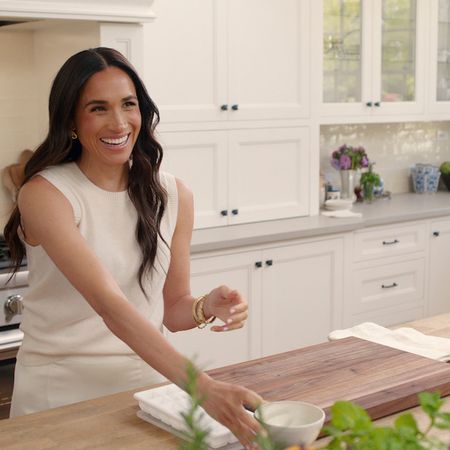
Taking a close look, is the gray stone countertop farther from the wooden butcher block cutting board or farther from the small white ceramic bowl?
the small white ceramic bowl

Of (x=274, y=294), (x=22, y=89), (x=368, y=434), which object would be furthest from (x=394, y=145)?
(x=368, y=434)

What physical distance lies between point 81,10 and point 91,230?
1247mm

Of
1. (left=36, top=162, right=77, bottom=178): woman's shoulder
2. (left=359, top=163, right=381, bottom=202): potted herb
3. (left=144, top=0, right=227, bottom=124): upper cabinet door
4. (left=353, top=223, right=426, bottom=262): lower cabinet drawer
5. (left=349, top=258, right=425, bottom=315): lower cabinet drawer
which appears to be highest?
(left=144, top=0, right=227, bottom=124): upper cabinet door

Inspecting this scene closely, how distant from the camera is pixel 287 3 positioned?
397cm

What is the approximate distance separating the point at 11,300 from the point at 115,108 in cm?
115

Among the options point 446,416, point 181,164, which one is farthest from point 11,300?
point 446,416

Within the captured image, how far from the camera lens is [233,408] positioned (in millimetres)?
1486

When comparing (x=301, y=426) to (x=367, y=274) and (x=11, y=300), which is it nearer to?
(x=11, y=300)

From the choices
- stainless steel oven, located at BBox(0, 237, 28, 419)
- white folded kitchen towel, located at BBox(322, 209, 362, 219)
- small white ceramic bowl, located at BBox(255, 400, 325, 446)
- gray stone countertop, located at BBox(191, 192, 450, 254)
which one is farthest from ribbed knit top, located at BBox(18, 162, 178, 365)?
white folded kitchen towel, located at BBox(322, 209, 362, 219)

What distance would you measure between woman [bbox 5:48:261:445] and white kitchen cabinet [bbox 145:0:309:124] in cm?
147

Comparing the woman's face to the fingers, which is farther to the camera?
the woman's face

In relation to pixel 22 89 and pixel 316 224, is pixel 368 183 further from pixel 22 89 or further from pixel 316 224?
pixel 22 89

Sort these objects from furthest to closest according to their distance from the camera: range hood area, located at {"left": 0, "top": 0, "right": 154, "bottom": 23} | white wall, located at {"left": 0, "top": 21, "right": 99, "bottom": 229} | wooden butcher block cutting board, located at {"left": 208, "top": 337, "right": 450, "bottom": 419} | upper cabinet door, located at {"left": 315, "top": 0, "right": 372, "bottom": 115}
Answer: upper cabinet door, located at {"left": 315, "top": 0, "right": 372, "bottom": 115} < white wall, located at {"left": 0, "top": 21, "right": 99, "bottom": 229} < range hood area, located at {"left": 0, "top": 0, "right": 154, "bottom": 23} < wooden butcher block cutting board, located at {"left": 208, "top": 337, "right": 450, "bottom": 419}

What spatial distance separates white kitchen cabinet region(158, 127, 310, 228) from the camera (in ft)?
12.3
